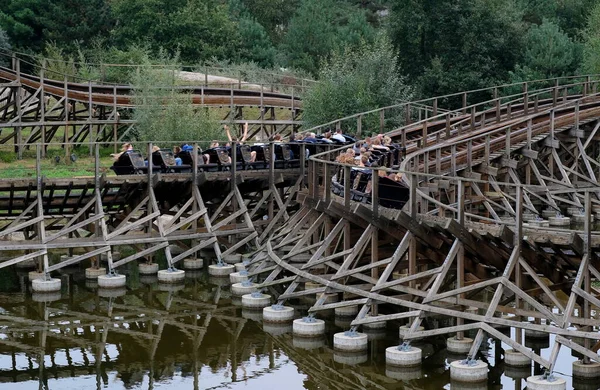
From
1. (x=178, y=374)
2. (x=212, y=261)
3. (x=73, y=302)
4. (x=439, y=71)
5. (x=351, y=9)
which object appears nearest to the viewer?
(x=178, y=374)

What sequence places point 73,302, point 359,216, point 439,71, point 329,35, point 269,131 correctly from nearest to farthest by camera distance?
point 359,216 < point 73,302 < point 269,131 < point 439,71 < point 329,35

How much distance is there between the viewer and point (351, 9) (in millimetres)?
78250

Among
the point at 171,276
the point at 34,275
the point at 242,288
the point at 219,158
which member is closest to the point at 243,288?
the point at 242,288

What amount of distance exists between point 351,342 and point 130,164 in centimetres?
1121

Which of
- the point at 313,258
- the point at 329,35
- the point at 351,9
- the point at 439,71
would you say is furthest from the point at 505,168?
the point at 351,9

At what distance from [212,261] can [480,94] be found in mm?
24300

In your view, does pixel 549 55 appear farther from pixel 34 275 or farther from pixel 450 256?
pixel 450 256

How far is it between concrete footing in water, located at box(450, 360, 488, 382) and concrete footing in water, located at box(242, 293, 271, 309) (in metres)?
7.49

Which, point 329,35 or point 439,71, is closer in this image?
point 439,71

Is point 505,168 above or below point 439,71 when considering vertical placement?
below

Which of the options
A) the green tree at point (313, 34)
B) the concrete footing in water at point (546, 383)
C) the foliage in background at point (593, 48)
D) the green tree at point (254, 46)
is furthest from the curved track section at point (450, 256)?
the green tree at point (254, 46)

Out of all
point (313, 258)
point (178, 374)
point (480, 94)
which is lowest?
point (178, 374)

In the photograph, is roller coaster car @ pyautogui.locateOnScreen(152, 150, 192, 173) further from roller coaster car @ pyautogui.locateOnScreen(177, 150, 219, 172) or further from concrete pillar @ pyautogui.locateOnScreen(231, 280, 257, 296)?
concrete pillar @ pyautogui.locateOnScreen(231, 280, 257, 296)

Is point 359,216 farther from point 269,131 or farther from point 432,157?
point 269,131
